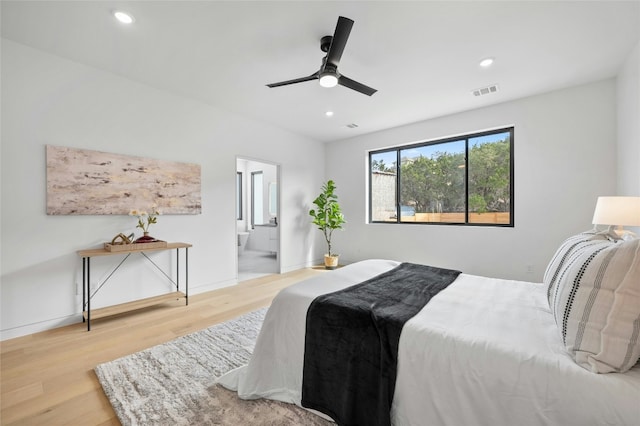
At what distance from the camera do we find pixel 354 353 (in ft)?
4.65

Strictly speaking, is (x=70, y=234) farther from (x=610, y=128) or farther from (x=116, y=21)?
(x=610, y=128)

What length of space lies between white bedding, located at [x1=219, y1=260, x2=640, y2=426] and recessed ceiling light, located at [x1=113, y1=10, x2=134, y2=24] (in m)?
2.56

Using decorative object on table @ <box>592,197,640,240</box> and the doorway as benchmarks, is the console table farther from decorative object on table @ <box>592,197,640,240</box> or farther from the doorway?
decorative object on table @ <box>592,197,640,240</box>

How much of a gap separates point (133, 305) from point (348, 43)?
11.8 feet

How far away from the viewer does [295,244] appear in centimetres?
564

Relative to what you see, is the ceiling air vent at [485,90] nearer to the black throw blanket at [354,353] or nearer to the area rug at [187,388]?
the black throw blanket at [354,353]

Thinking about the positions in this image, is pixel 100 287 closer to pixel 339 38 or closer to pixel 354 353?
pixel 354 353

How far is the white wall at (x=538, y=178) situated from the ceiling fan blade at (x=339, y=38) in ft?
10.0

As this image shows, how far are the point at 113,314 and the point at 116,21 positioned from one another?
2.82 m

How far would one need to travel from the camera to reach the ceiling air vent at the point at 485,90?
351cm

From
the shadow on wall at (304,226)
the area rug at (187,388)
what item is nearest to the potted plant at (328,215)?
the shadow on wall at (304,226)

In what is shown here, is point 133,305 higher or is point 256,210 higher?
point 256,210

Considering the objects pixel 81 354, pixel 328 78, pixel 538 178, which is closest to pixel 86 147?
pixel 81 354

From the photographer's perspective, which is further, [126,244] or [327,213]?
[327,213]
